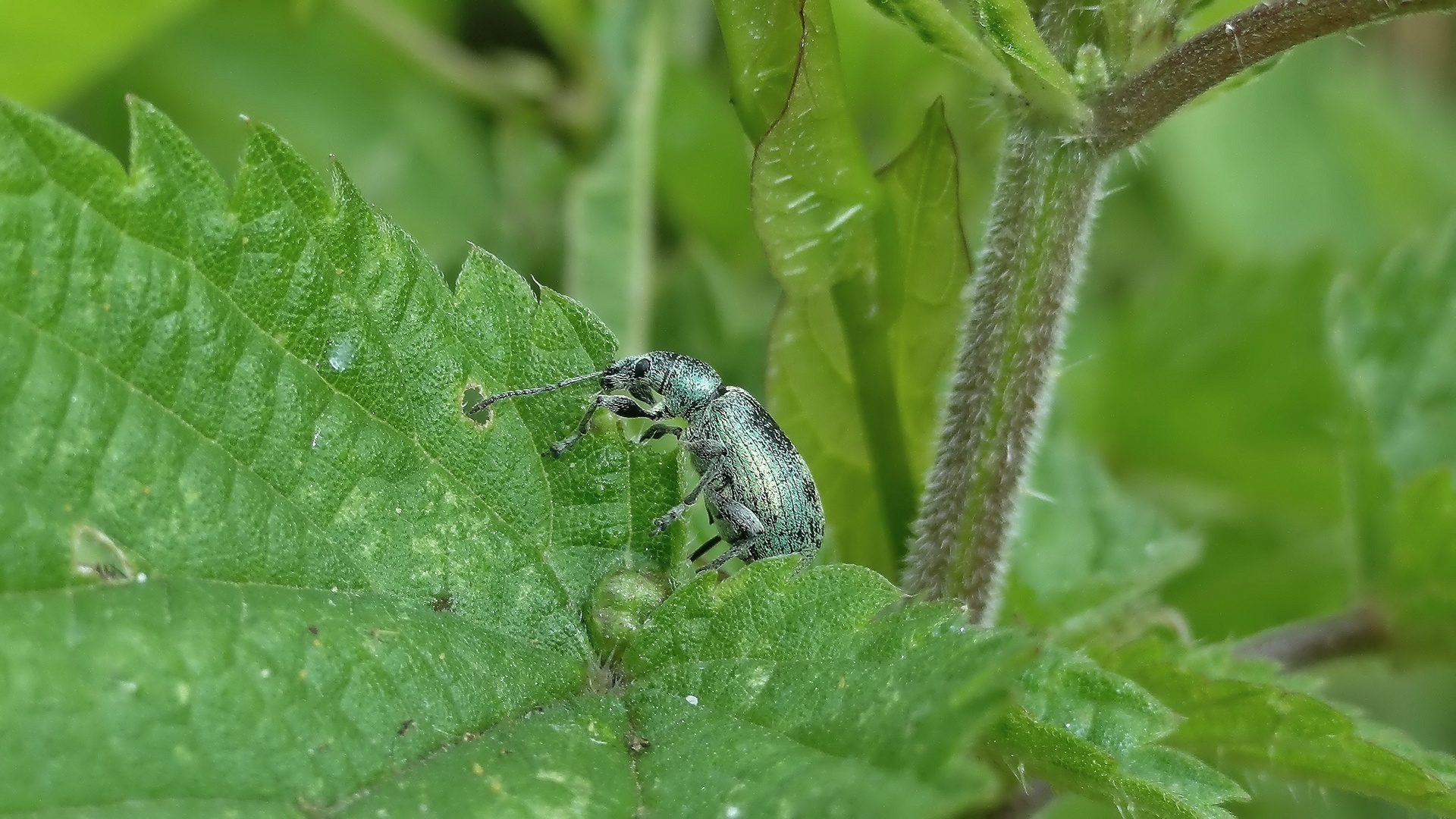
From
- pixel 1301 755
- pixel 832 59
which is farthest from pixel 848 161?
pixel 1301 755

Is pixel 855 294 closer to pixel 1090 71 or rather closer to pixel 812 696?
pixel 1090 71

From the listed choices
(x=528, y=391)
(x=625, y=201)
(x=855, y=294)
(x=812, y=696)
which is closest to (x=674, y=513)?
(x=528, y=391)

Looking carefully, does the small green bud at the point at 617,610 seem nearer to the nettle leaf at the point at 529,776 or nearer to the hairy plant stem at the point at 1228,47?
the nettle leaf at the point at 529,776

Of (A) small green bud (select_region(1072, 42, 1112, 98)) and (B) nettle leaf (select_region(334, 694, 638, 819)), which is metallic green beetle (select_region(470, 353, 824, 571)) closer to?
(B) nettle leaf (select_region(334, 694, 638, 819))

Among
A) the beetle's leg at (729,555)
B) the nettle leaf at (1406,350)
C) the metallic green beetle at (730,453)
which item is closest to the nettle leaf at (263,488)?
the metallic green beetle at (730,453)

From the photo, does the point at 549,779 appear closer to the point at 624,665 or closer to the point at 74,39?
the point at 624,665

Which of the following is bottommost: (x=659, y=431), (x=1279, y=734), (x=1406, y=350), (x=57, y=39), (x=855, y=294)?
(x=1279, y=734)
